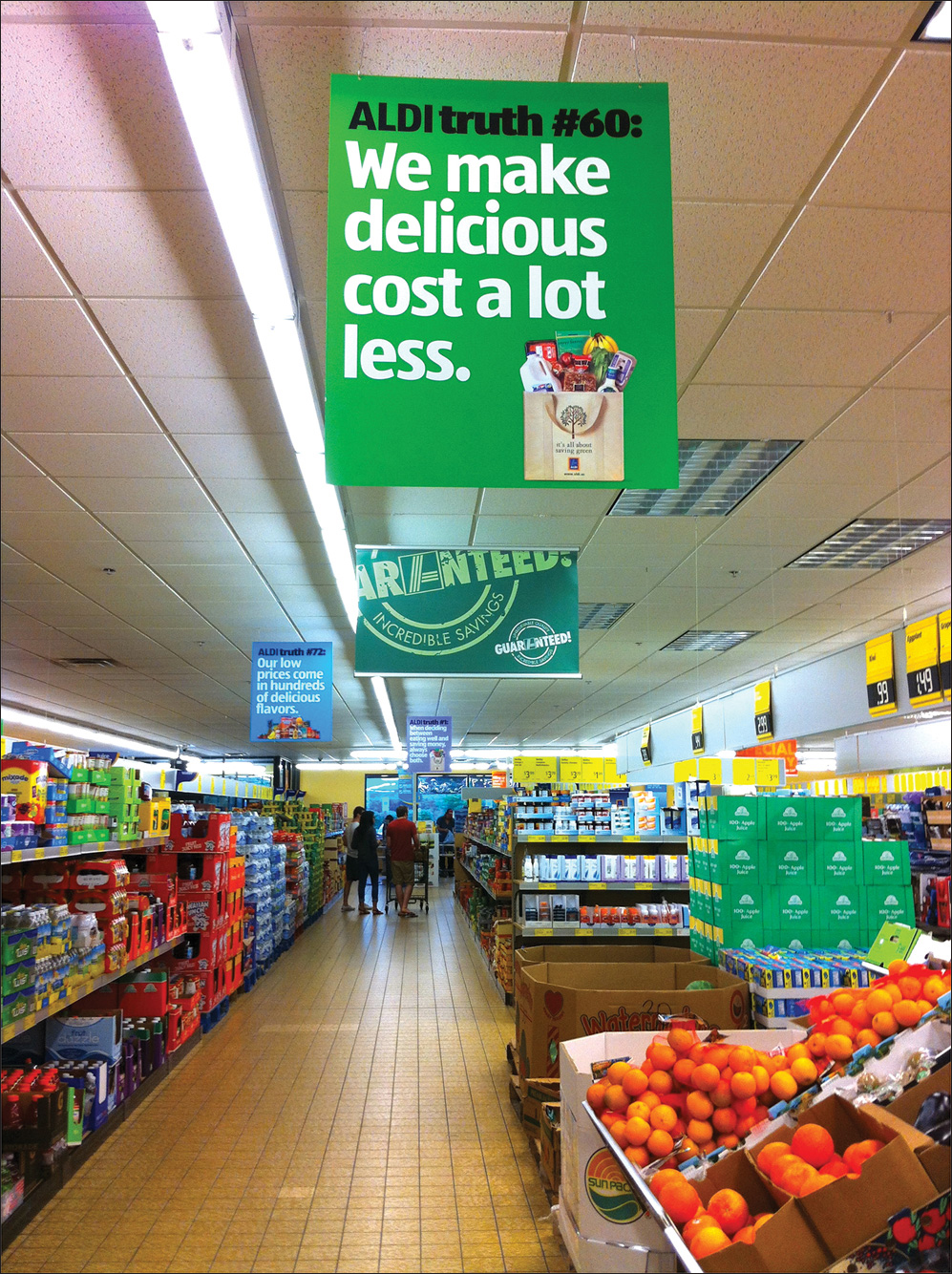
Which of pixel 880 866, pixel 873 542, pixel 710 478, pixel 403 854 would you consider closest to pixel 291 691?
pixel 710 478

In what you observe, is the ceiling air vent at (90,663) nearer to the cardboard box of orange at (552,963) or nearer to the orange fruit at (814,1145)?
the cardboard box of orange at (552,963)

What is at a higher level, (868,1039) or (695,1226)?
(868,1039)

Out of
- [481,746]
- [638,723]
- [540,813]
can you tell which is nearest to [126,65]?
[540,813]

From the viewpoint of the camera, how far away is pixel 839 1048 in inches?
111

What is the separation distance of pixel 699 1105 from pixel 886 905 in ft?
6.32

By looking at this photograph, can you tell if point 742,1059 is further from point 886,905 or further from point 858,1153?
point 886,905

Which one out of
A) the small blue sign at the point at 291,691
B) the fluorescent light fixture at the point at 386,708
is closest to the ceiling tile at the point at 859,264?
the small blue sign at the point at 291,691

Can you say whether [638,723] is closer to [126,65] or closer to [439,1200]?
[439,1200]

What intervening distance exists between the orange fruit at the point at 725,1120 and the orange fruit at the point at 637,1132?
22 centimetres

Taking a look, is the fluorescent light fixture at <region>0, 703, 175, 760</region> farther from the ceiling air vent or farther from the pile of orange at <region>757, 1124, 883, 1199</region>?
the pile of orange at <region>757, 1124, 883, 1199</region>

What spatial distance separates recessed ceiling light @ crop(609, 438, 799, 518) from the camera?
222 inches

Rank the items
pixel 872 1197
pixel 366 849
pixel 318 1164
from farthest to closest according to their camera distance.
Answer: pixel 366 849, pixel 318 1164, pixel 872 1197

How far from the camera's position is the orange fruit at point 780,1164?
233cm

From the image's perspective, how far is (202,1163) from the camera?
14.2ft
